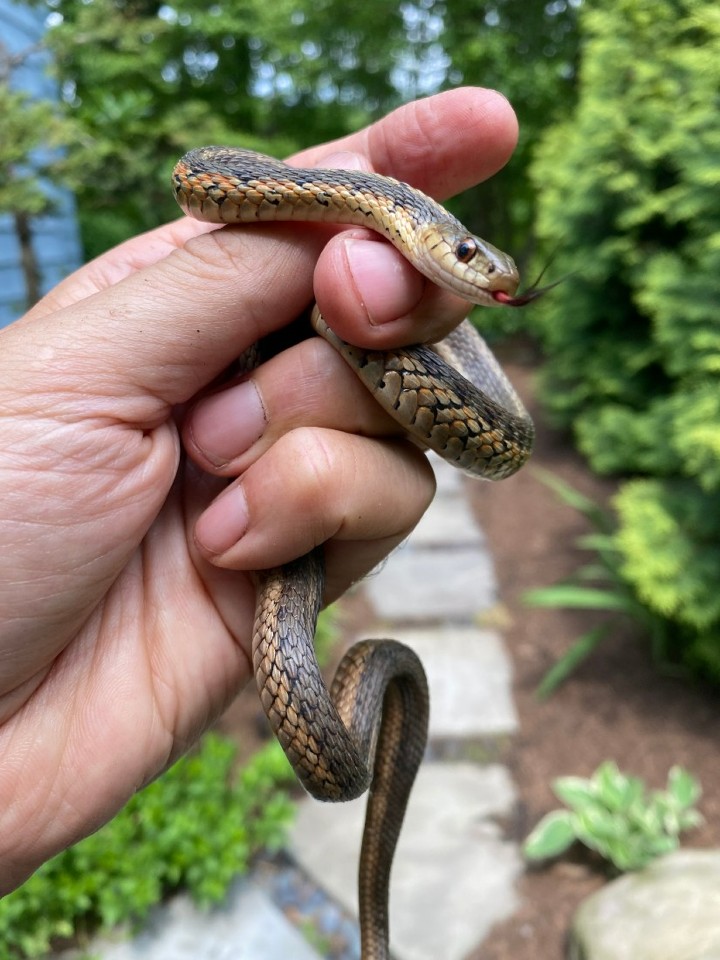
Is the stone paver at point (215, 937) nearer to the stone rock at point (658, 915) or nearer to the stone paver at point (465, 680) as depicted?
the stone rock at point (658, 915)

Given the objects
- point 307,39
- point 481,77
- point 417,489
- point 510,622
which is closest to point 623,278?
point 510,622

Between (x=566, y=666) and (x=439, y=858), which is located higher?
(x=439, y=858)

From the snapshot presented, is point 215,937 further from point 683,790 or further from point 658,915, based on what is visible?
point 683,790

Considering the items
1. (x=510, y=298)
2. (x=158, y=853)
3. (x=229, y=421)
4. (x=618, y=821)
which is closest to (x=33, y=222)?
(x=158, y=853)

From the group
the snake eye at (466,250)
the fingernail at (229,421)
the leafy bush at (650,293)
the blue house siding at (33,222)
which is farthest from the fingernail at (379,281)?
the blue house siding at (33,222)

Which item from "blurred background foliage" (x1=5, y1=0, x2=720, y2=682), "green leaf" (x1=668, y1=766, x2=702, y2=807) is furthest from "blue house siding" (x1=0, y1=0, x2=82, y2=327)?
"green leaf" (x1=668, y1=766, x2=702, y2=807)

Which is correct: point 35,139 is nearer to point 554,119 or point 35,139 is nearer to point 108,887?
point 108,887
